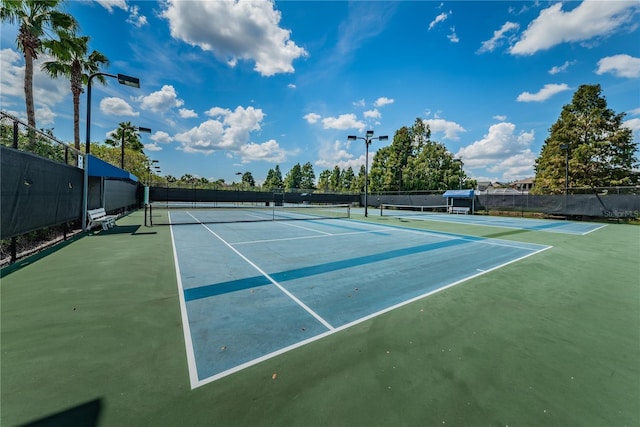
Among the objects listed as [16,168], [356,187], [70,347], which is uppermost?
[356,187]

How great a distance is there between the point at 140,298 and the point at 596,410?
229 inches

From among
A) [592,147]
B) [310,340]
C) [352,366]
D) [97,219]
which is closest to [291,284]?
[310,340]

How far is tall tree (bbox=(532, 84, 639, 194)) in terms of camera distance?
24219 mm

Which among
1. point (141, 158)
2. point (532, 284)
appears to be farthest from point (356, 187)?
point (532, 284)

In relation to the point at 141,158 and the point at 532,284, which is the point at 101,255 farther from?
the point at 141,158

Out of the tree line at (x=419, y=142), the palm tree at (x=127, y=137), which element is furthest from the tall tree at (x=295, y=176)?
the palm tree at (x=127, y=137)

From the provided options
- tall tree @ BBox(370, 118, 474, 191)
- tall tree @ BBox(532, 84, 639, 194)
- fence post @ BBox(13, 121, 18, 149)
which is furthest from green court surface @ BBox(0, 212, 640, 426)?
tall tree @ BBox(370, 118, 474, 191)

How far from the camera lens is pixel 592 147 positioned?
25031 millimetres

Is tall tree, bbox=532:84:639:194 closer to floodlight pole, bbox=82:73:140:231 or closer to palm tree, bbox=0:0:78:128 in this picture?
floodlight pole, bbox=82:73:140:231

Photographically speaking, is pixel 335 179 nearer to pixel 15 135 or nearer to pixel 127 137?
pixel 127 137

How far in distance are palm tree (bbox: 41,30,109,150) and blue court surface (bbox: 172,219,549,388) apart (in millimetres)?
11937

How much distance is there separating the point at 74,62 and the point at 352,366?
23.9 metres

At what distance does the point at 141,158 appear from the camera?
119 feet

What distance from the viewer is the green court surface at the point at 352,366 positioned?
6.74 feet
